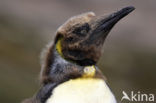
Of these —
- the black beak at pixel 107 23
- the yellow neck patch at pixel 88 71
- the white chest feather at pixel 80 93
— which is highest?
the black beak at pixel 107 23

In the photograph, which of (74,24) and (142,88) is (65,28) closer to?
(74,24)

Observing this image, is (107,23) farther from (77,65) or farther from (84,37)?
(77,65)

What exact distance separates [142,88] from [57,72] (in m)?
2.97

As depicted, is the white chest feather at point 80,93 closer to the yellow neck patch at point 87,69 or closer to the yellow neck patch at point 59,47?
the yellow neck patch at point 87,69

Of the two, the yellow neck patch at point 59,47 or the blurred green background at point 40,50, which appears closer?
the yellow neck patch at point 59,47

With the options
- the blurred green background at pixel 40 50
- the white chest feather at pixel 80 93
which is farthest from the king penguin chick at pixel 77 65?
the blurred green background at pixel 40 50

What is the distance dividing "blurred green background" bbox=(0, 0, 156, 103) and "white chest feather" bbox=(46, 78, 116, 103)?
2.54 meters

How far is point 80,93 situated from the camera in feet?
6.61

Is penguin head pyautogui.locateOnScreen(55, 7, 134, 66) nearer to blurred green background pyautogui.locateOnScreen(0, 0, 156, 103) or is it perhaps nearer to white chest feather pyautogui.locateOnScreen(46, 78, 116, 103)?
white chest feather pyautogui.locateOnScreen(46, 78, 116, 103)

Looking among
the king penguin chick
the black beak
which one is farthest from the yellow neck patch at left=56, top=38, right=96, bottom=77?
the black beak

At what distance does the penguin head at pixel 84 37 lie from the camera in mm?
2057

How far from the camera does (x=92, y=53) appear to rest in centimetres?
205

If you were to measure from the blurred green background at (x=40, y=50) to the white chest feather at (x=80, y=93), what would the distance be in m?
2.54

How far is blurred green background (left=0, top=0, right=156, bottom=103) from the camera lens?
15.7 ft
